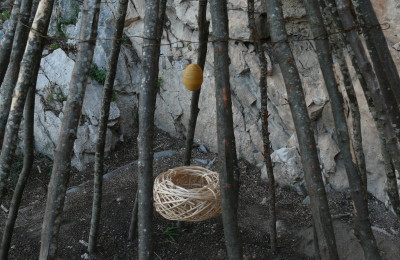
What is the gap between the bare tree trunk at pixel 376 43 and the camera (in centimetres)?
227

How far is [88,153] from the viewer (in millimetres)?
5469

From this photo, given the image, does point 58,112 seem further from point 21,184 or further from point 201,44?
point 201,44

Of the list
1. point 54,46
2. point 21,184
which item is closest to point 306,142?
point 21,184

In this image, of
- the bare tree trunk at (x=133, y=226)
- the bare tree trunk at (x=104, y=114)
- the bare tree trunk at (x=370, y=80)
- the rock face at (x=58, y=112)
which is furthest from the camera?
the rock face at (x=58, y=112)

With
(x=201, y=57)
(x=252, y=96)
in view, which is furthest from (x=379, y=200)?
(x=201, y=57)

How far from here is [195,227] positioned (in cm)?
389

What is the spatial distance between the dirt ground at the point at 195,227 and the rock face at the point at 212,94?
311mm

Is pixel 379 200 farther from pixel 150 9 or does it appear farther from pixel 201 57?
pixel 150 9

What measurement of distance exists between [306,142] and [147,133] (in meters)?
0.73

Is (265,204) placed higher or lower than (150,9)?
lower

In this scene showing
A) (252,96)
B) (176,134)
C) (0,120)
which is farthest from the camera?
(176,134)

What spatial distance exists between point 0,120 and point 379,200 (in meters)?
3.38

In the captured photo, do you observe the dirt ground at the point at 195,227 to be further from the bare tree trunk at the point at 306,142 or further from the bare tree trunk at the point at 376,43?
the bare tree trunk at the point at 376,43

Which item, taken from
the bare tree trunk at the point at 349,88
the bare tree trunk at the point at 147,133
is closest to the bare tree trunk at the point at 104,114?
the bare tree trunk at the point at 147,133
